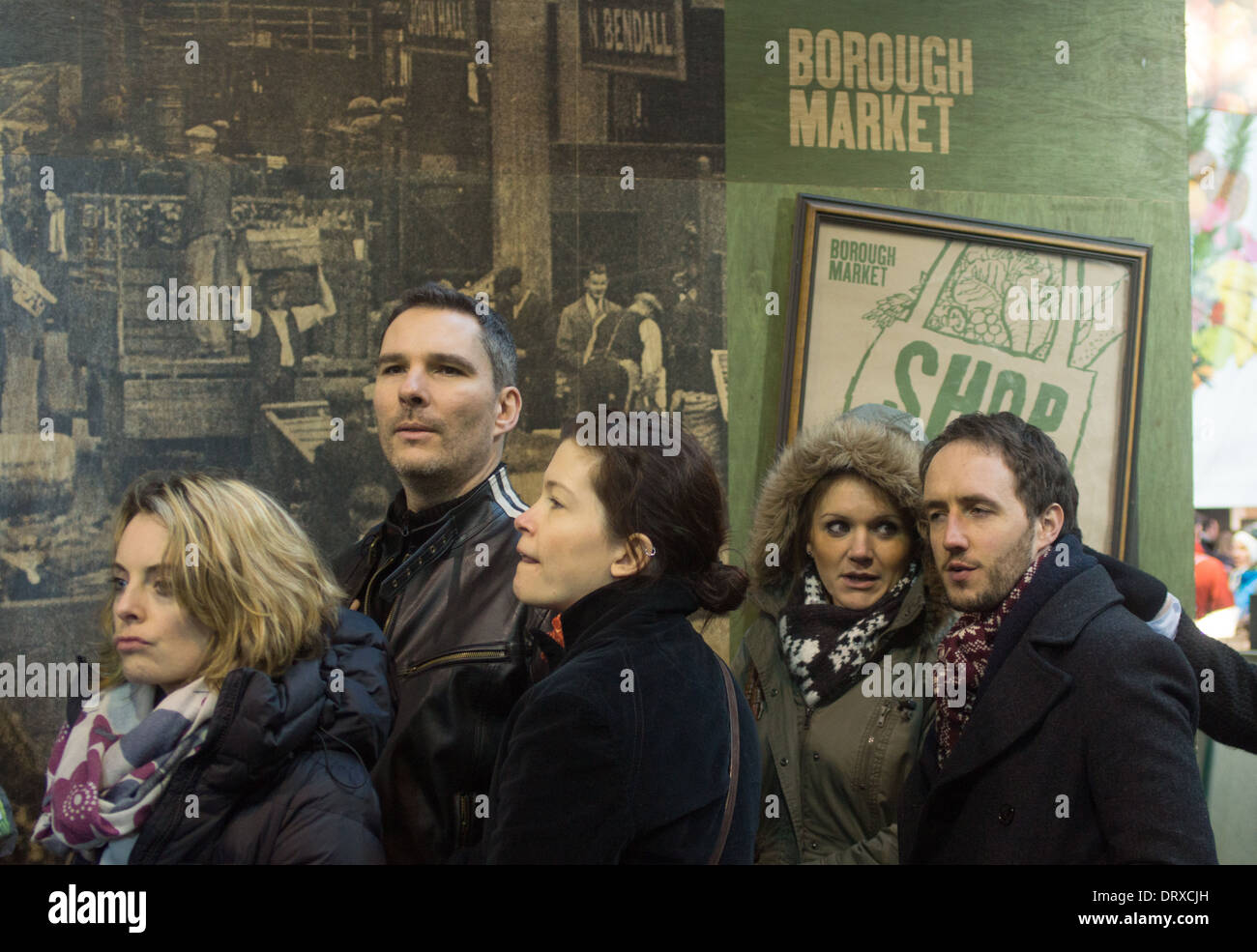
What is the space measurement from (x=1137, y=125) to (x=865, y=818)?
2.37 meters

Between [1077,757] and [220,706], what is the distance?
152 centimetres

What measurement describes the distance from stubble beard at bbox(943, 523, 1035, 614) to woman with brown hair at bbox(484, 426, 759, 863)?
56 cm

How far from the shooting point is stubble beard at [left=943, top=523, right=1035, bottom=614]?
2393 millimetres

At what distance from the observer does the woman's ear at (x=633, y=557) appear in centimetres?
214

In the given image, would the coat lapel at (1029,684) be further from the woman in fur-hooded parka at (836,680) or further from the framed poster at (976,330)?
the framed poster at (976,330)

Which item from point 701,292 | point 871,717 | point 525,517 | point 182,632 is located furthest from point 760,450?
point 182,632

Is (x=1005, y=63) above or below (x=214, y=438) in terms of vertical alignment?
above

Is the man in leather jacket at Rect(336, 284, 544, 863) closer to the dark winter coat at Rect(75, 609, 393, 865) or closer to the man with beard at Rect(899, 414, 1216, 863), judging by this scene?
the dark winter coat at Rect(75, 609, 393, 865)

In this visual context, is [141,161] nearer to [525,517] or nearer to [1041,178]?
[525,517]

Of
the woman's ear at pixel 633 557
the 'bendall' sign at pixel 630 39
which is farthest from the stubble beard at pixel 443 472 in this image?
the 'bendall' sign at pixel 630 39

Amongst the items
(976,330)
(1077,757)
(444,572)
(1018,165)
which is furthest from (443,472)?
(1018,165)

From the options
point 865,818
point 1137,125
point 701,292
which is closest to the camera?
point 865,818

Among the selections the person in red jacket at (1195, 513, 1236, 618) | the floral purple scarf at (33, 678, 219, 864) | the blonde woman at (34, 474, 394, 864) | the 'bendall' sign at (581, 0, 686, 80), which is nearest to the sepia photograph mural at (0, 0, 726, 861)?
the 'bendall' sign at (581, 0, 686, 80)

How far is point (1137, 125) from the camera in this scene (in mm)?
3623
